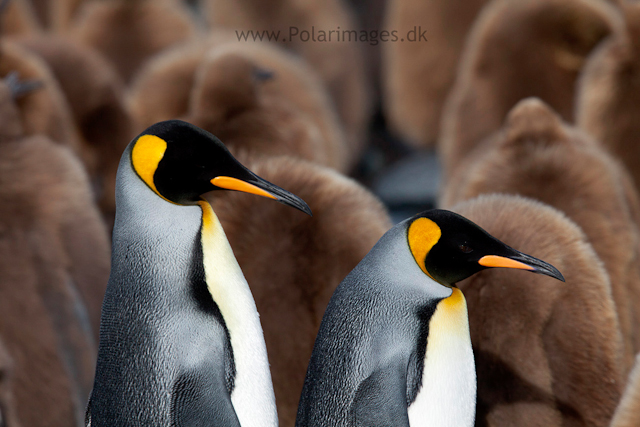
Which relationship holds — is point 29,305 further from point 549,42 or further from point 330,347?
point 549,42

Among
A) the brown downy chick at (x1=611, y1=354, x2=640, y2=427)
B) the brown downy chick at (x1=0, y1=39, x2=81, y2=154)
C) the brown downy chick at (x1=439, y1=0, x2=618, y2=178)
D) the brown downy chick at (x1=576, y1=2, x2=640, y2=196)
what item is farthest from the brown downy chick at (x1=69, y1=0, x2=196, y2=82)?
the brown downy chick at (x1=611, y1=354, x2=640, y2=427)

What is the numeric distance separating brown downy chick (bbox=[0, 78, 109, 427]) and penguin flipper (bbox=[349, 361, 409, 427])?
751mm

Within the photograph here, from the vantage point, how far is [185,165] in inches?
33.1

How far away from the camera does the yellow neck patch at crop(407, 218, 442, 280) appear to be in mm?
854

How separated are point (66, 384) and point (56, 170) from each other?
1.45ft

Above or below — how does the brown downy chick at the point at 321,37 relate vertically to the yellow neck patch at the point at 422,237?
below

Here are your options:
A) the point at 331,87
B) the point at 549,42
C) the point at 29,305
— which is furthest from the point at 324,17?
the point at 29,305

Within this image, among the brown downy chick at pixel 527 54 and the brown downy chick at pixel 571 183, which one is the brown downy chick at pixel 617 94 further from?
the brown downy chick at pixel 571 183

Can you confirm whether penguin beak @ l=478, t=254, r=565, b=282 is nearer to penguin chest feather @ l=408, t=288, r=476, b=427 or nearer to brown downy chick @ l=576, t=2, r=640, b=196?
penguin chest feather @ l=408, t=288, r=476, b=427

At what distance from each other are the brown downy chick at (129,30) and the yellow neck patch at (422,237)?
2421mm

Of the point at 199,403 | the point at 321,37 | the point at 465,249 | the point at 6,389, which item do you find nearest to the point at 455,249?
the point at 465,249

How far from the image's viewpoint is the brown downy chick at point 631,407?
2.80 ft

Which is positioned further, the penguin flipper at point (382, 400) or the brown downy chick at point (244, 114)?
the brown downy chick at point (244, 114)

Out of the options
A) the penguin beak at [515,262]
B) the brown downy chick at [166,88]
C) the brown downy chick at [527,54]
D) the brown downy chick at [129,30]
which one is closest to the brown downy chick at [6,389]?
the penguin beak at [515,262]
